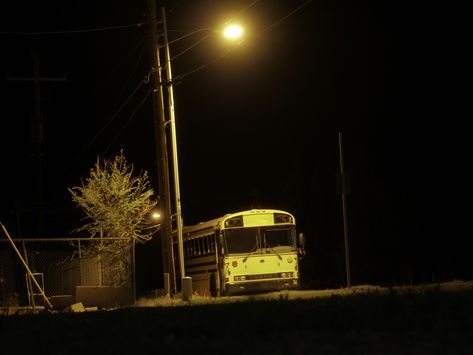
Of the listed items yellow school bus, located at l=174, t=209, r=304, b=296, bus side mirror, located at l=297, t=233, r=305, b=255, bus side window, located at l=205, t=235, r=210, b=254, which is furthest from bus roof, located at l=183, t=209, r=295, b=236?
bus side mirror, located at l=297, t=233, r=305, b=255

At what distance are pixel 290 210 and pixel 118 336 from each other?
113 ft

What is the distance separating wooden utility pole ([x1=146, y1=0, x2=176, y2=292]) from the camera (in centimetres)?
2541

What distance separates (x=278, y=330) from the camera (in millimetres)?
9000

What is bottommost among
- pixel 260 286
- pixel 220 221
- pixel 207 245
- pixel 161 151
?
pixel 260 286

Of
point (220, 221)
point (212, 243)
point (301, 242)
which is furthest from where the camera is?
point (212, 243)

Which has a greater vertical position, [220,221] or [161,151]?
[161,151]

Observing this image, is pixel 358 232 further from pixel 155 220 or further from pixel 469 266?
pixel 155 220

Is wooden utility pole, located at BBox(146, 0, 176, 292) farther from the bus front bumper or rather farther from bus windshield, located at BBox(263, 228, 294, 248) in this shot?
bus windshield, located at BBox(263, 228, 294, 248)

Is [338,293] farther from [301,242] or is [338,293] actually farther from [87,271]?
[87,271]

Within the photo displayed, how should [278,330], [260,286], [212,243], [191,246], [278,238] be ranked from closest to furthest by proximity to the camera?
[278,330] → [260,286] → [278,238] → [212,243] → [191,246]

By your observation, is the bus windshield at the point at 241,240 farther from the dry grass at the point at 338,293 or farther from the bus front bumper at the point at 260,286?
the dry grass at the point at 338,293

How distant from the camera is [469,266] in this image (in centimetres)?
3616

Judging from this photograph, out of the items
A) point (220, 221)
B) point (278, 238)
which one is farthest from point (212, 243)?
point (278, 238)

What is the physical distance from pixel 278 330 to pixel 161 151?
56.0 feet
